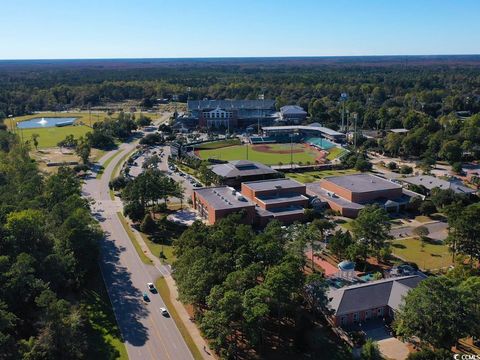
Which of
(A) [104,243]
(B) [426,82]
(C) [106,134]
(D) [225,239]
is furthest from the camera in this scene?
(B) [426,82]

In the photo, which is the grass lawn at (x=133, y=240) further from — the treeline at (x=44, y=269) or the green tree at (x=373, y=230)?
the green tree at (x=373, y=230)

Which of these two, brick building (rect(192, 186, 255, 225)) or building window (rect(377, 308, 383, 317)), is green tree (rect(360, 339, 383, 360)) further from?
brick building (rect(192, 186, 255, 225))

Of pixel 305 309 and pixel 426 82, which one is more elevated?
pixel 426 82

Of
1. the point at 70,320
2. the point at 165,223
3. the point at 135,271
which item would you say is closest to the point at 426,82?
the point at 165,223

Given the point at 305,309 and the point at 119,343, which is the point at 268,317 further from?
the point at 119,343

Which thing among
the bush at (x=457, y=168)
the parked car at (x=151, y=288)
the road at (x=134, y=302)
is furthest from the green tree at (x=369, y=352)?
the bush at (x=457, y=168)

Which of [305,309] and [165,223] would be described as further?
[165,223]
